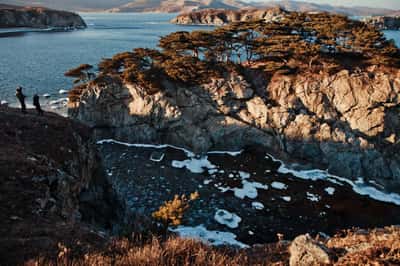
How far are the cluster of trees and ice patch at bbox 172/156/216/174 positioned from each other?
8272 mm

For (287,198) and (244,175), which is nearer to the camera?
(287,198)

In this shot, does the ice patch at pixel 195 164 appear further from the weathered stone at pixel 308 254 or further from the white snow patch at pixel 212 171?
the weathered stone at pixel 308 254

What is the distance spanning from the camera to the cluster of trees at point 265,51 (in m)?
28.3

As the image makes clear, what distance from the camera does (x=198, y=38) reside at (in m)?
30.2

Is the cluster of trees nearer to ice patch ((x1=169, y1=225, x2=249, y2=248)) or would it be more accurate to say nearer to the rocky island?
the rocky island

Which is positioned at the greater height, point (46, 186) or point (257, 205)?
point (46, 186)

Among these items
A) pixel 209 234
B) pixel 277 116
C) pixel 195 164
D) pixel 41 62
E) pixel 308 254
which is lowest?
pixel 209 234

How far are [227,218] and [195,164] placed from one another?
Result: 8.03 m

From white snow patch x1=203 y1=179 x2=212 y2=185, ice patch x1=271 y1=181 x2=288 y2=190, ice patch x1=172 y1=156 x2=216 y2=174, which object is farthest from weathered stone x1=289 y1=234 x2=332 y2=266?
ice patch x1=172 y1=156 x2=216 y2=174

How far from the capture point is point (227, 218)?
18188 millimetres

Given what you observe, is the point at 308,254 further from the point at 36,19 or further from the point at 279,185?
the point at 36,19

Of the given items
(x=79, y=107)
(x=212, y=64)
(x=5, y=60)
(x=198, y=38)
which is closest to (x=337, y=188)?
(x=212, y=64)

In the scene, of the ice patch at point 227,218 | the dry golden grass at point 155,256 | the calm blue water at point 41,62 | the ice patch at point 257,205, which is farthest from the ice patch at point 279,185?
the calm blue water at point 41,62

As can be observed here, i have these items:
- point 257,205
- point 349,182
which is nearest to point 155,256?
point 257,205
